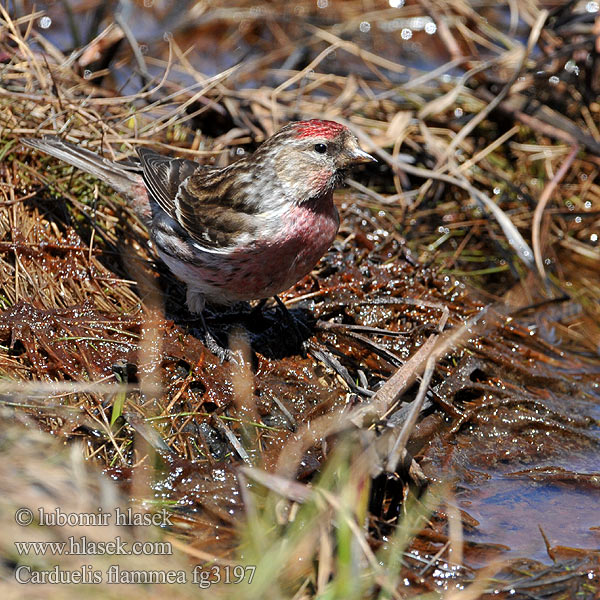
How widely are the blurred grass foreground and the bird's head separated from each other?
2.32ft

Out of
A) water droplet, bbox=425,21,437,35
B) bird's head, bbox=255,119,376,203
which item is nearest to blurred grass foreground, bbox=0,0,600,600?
bird's head, bbox=255,119,376,203

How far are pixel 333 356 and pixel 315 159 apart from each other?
0.98 metres

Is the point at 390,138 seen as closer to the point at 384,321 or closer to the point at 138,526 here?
the point at 384,321

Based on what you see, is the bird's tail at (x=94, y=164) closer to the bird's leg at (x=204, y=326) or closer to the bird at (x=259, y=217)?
the bird at (x=259, y=217)

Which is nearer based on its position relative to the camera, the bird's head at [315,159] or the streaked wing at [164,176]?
the bird's head at [315,159]

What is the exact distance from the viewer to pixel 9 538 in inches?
98.4

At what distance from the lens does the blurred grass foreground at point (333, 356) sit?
2.76 meters

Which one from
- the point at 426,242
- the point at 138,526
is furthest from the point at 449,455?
the point at 426,242

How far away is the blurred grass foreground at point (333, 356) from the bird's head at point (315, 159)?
0.71 meters

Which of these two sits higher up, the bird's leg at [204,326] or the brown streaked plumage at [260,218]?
the brown streaked plumage at [260,218]

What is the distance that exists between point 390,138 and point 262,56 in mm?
2302

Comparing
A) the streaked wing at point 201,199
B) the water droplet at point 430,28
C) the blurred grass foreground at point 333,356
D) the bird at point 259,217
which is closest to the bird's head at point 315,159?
the bird at point 259,217

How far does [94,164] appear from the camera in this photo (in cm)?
445

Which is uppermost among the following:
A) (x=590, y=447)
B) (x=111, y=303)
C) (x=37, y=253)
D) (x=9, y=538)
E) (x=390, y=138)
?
(x=390, y=138)
